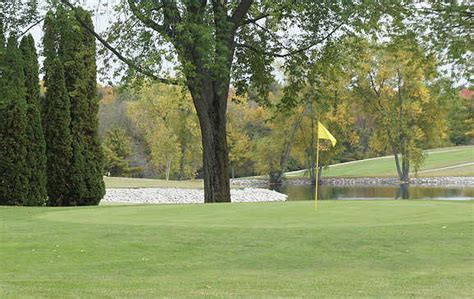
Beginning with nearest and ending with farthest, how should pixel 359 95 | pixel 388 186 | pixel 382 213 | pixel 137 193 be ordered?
pixel 382 213
pixel 137 193
pixel 359 95
pixel 388 186

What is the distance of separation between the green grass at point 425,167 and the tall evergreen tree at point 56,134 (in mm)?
40553

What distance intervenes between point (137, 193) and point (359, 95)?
784 inches

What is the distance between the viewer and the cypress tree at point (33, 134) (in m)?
22.3

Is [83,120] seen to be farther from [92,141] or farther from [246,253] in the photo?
[246,253]

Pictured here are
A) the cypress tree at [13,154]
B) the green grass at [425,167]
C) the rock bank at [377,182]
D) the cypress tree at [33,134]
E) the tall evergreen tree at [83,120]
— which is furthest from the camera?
the green grass at [425,167]

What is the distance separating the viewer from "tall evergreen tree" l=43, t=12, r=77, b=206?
939 inches

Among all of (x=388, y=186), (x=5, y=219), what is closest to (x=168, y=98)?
(x=388, y=186)

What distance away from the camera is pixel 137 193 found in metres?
39.1

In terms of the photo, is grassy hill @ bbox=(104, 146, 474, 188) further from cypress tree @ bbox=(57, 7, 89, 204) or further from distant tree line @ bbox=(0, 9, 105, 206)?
cypress tree @ bbox=(57, 7, 89, 204)

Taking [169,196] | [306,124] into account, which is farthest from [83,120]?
[306,124]

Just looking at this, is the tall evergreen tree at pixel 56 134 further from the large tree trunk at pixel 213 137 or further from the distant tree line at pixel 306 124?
the distant tree line at pixel 306 124

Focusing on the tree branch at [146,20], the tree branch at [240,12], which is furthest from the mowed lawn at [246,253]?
the tree branch at [240,12]

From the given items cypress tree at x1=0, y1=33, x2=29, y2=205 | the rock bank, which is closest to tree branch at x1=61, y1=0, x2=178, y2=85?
cypress tree at x1=0, y1=33, x2=29, y2=205

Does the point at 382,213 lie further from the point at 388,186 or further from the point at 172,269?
the point at 388,186
